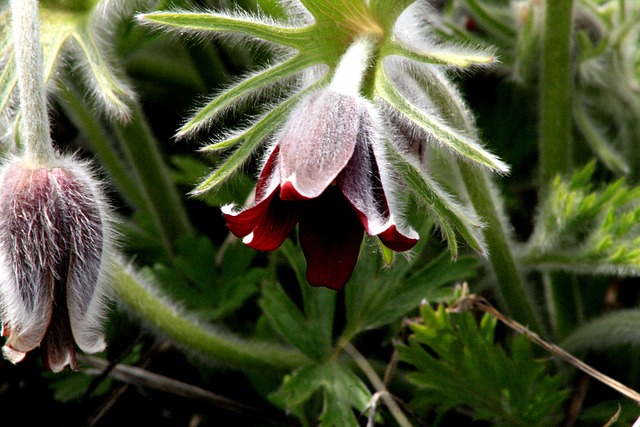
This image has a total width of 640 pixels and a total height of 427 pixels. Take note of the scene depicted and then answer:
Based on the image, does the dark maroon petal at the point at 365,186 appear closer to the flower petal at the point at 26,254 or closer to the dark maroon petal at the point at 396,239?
the dark maroon petal at the point at 396,239

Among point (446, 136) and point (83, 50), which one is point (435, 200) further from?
point (83, 50)

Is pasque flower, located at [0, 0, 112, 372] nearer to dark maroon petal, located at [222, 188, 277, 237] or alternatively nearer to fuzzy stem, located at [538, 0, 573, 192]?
dark maroon petal, located at [222, 188, 277, 237]

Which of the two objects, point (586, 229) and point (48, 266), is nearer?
point (48, 266)

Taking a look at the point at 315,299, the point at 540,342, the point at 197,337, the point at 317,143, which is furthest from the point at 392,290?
the point at 317,143

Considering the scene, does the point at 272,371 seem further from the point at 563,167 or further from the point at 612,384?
the point at 563,167

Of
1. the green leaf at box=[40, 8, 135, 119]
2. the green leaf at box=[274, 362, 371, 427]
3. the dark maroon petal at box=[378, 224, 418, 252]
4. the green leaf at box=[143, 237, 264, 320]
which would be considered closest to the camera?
the dark maroon petal at box=[378, 224, 418, 252]

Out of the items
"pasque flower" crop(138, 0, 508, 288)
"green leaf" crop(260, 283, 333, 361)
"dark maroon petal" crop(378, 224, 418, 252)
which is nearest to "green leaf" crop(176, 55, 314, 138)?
"pasque flower" crop(138, 0, 508, 288)
